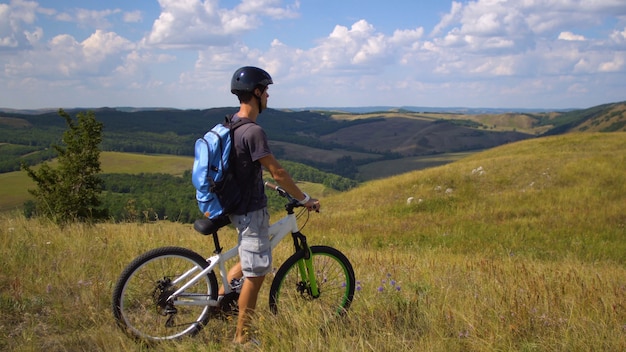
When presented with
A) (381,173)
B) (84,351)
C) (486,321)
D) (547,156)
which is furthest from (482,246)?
(381,173)

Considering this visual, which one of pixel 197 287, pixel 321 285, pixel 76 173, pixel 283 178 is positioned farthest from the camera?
pixel 76 173

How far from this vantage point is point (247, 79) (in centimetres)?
395

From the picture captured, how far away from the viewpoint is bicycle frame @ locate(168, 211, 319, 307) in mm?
4082

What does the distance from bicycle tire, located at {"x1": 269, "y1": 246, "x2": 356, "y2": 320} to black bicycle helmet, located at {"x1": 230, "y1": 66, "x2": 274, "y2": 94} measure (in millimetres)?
1652

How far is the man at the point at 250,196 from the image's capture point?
386cm

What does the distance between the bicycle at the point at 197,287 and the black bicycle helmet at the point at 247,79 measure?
1.04 metres

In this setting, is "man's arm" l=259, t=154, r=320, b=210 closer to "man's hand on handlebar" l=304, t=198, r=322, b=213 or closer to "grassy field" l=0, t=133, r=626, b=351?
"man's hand on handlebar" l=304, t=198, r=322, b=213

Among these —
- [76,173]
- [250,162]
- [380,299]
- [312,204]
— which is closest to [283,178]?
[250,162]

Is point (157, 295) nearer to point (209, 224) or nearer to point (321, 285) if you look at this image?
point (209, 224)

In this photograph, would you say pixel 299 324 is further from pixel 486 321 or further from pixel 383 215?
pixel 383 215

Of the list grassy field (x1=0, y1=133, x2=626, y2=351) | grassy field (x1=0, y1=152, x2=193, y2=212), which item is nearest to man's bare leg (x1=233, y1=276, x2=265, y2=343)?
grassy field (x1=0, y1=133, x2=626, y2=351)

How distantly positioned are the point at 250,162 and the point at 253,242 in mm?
708

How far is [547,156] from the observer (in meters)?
25.1

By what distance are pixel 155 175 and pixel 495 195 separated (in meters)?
118
